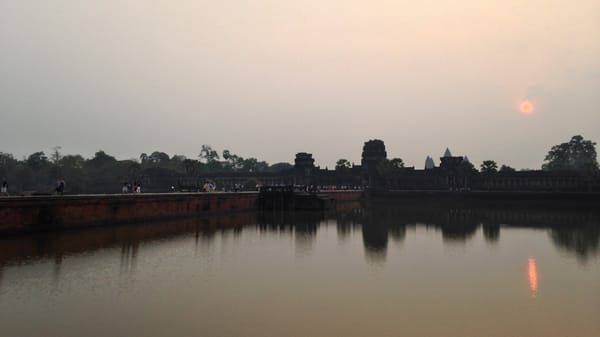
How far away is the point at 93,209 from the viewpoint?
2948 centimetres

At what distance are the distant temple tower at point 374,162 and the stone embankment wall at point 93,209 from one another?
82.7 metres

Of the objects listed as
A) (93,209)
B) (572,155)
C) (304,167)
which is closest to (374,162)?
(304,167)

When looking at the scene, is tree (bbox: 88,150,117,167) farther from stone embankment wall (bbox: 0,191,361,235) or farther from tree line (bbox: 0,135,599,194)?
stone embankment wall (bbox: 0,191,361,235)

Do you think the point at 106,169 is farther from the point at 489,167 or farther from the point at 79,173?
the point at 489,167

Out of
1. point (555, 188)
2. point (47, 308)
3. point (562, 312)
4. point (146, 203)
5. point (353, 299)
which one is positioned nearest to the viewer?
point (47, 308)

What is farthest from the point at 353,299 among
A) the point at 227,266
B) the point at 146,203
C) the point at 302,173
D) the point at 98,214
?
the point at 302,173

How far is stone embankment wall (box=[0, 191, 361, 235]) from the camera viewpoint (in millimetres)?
24203

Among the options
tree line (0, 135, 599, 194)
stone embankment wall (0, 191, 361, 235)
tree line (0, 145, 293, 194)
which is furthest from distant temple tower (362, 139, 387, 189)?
stone embankment wall (0, 191, 361, 235)

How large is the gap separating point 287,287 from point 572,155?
168m

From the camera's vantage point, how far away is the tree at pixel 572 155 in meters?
149

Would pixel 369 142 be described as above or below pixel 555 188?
above

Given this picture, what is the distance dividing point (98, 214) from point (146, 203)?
550cm

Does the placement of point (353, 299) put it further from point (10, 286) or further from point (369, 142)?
point (369, 142)

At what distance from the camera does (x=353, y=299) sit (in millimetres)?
13531
